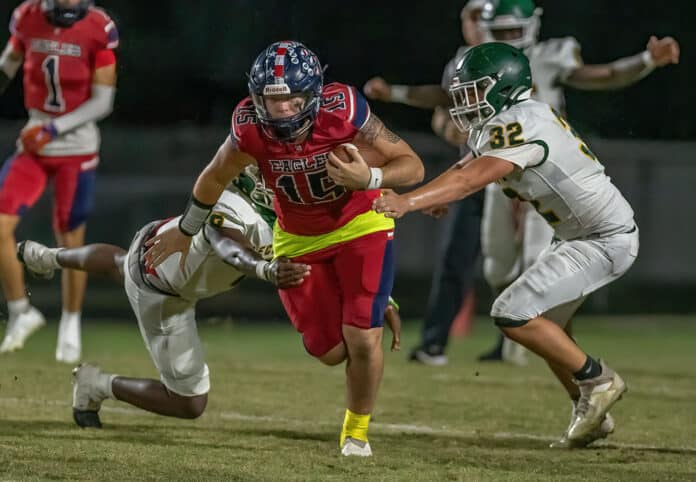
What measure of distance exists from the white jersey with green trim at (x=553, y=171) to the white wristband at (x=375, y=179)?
630 millimetres

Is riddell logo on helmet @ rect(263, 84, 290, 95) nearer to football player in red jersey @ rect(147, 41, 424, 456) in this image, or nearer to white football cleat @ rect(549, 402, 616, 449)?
football player in red jersey @ rect(147, 41, 424, 456)

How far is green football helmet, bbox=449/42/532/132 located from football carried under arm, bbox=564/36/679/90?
5.53 feet

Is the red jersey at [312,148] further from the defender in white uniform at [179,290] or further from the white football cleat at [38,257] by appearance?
the white football cleat at [38,257]

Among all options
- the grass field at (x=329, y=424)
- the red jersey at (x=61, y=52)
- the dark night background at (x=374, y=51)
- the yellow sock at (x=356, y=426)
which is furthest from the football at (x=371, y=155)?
the dark night background at (x=374, y=51)

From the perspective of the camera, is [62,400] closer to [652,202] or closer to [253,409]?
[253,409]

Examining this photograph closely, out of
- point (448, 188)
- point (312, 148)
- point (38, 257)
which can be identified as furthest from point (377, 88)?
point (448, 188)

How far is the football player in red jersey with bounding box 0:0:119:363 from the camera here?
8336 mm

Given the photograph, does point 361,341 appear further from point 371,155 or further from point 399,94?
point 399,94

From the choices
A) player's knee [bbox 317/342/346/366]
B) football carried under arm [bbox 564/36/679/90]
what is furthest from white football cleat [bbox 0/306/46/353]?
football carried under arm [bbox 564/36/679/90]

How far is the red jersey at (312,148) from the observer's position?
5.25m

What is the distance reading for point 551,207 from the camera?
5.75 m

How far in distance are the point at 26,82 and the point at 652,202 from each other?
20.5ft

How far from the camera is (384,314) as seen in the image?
18.0ft

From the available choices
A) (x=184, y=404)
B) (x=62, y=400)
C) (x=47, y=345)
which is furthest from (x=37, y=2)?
(x=184, y=404)
